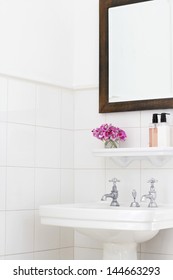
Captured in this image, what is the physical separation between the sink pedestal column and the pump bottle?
1.61 feet

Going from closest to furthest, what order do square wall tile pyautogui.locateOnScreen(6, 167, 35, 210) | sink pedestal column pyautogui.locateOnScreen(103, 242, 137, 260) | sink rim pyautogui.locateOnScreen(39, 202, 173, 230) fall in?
1. sink rim pyautogui.locateOnScreen(39, 202, 173, 230)
2. sink pedestal column pyautogui.locateOnScreen(103, 242, 137, 260)
3. square wall tile pyautogui.locateOnScreen(6, 167, 35, 210)

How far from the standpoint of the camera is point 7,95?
2.82 m

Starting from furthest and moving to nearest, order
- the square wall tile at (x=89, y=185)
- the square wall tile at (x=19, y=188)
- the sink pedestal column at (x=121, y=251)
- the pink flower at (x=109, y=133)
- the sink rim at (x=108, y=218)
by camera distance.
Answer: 1. the square wall tile at (x=89, y=185)
2. the pink flower at (x=109, y=133)
3. the square wall tile at (x=19, y=188)
4. the sink pedestal column at (x=121, y=251)
5. the sink rim at (x=108, y=218)

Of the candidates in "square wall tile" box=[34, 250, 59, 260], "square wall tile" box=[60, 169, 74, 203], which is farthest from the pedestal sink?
"square wall tile" box=[60, 169, 74, 203]

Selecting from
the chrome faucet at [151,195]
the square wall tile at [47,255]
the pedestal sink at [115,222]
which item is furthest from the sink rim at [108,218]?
the square wall tile at [47,255]

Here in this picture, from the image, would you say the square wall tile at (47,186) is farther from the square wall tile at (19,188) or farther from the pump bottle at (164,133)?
the pump bottle at (164,133)

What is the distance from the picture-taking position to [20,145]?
288 cm

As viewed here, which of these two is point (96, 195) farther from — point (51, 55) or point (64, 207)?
point (51, 55)

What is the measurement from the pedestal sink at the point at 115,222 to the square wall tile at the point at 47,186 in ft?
0.86

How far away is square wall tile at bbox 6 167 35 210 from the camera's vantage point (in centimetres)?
280

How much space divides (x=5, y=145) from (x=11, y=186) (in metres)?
0.20

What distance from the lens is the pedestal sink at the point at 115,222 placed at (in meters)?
2.46

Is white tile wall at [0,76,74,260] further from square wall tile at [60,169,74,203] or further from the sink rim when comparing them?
the sink rim

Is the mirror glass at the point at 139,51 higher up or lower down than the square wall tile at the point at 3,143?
higher up
